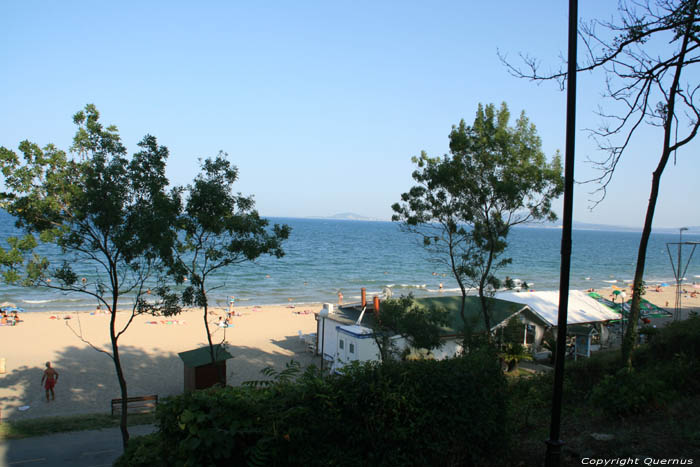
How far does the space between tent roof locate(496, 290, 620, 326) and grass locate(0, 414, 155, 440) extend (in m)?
16.7

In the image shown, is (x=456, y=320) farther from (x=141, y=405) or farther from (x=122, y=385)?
(x=122, y=385)

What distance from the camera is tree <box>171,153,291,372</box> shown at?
35.4 feet

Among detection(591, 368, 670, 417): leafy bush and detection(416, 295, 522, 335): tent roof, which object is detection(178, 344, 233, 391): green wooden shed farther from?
detection(591, 368, 670, 417): leafy bush

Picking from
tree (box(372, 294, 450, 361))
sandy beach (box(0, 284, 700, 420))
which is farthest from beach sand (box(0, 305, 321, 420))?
tree (box(372, 294, 450, 361))

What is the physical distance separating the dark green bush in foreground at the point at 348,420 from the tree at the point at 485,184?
9242 millimetres

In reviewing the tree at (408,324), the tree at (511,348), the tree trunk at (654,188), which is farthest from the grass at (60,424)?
the tree at (511,348)

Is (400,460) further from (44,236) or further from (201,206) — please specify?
(44,236)

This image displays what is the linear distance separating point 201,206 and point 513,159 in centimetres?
930

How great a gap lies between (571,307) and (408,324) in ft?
44.9

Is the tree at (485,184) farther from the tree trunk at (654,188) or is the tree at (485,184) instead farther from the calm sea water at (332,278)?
the calm sea water at (332,278)

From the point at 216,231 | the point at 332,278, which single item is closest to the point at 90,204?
A: the point at 216,231

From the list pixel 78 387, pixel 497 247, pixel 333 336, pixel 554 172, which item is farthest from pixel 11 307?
pixel 554 172

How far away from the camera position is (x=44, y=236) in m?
9.72

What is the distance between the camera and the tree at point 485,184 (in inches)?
575
